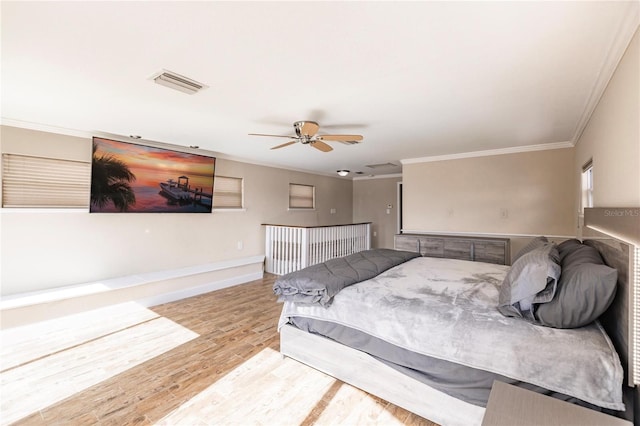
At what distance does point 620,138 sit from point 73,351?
4.79 m

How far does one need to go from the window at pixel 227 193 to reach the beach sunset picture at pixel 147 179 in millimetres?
239

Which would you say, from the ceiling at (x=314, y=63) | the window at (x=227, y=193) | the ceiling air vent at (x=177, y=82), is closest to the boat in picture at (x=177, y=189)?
the window at (x=227, y=193)

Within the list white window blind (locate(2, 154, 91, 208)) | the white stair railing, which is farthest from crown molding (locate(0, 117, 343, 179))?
the white stair railing

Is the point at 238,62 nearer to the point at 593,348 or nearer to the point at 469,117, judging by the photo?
the point at 469,117

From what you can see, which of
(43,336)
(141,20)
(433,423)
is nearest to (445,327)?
(433,423)

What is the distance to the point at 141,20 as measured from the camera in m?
1.51

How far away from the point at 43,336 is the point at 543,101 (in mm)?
5646

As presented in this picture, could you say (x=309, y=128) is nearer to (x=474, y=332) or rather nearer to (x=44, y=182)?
(x=474, y=332)

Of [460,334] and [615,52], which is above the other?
[615,52]

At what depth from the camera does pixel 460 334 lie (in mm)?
1716

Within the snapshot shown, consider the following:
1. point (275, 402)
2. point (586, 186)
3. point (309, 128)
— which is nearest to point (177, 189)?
point (309, 128)

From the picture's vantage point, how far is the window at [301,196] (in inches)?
267

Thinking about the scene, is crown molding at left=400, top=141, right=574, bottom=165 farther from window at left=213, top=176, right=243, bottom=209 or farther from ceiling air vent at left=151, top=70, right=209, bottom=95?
ceiling air vent at left=151, top=70, right=209, bottom=95

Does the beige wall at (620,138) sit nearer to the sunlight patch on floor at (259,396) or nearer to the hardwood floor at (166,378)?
the hardwood floor at (166,378)
